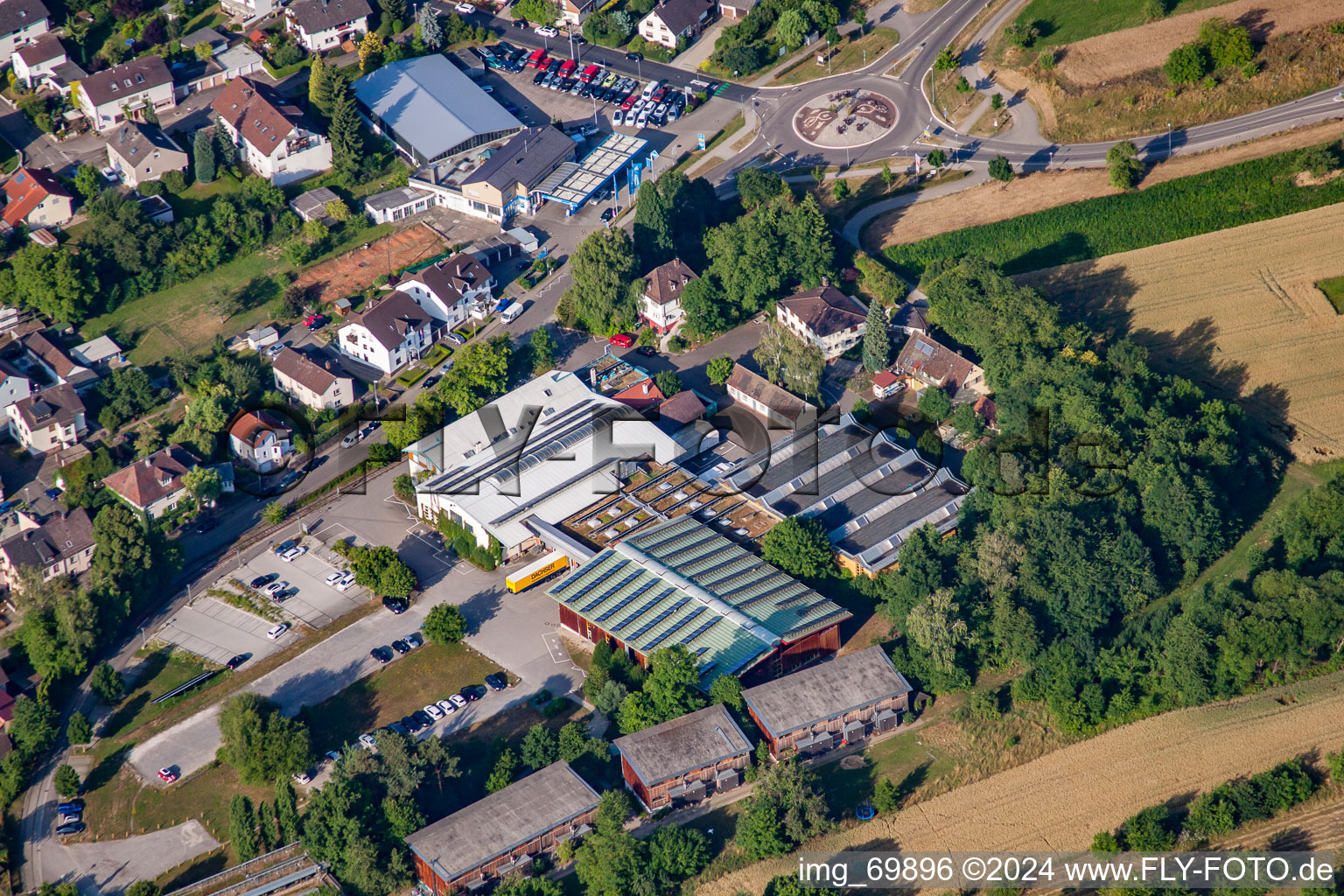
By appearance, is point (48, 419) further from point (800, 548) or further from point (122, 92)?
point (800, 548)

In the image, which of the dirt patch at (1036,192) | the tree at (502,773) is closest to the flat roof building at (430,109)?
the dirt patch at (1036,192)

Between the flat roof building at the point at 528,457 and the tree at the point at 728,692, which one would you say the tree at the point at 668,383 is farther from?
the tree at the point at 728,692

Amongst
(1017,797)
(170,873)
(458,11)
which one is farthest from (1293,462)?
(458,11)

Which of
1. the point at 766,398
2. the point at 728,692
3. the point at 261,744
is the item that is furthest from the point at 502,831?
the point at 766,398

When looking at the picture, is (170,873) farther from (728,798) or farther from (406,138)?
(406,138)

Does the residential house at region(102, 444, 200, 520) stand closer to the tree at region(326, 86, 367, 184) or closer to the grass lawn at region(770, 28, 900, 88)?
the tree at region(326, 86, 367, 184)

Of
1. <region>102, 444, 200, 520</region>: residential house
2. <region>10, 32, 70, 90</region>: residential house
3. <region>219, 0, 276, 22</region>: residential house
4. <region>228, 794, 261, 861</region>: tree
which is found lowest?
<region>228, 794, 261, 861</region>: tree

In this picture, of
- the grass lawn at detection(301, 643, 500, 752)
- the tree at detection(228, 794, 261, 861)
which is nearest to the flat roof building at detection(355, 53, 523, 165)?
the grass lawn at detection(301, 643, 500, 752)
